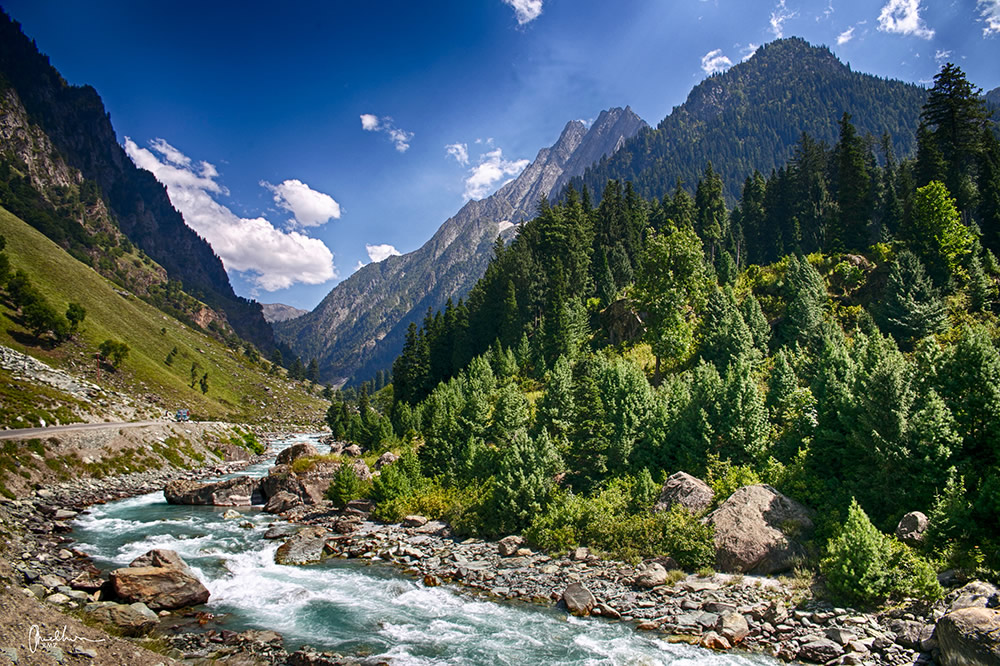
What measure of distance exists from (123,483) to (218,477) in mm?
13638

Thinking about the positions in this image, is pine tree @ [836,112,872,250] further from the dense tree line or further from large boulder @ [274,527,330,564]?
large boulder @ [274,527,330,564]

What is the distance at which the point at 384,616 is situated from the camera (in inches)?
870

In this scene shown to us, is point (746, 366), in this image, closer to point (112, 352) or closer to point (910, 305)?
point (910, 305)

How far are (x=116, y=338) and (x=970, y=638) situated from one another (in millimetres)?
173120

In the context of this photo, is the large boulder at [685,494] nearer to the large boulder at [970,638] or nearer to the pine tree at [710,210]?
the large boulder at [970,638]

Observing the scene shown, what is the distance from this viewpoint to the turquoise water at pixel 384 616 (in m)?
18.1

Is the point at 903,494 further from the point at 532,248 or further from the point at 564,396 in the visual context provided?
the point at 532,248

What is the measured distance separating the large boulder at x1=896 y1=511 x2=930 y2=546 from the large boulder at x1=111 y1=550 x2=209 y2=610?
105ft

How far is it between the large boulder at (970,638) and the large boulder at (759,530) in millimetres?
8133

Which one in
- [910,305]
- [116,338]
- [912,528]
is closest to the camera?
[912,528]

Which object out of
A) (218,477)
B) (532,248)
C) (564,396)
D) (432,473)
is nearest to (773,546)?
(564,396)

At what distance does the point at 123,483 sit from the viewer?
2125 inches

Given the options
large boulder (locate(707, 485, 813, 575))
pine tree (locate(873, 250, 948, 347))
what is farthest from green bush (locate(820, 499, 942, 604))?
pine tree (locate(873, 250, 948, 347))

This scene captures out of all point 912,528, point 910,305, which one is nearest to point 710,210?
point 910,305
